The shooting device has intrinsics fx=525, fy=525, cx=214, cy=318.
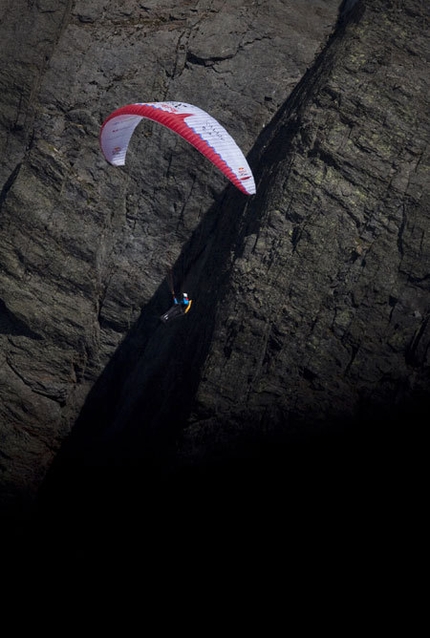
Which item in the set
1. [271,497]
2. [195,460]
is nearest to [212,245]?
[195,460]

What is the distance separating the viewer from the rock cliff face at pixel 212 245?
432 inches

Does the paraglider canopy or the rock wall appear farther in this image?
the rock wall

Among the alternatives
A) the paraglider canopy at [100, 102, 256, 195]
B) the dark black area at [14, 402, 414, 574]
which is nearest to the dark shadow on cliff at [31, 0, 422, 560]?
the dark black area at [14, 402, 414, 574]

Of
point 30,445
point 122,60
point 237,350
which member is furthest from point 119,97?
point 30,445

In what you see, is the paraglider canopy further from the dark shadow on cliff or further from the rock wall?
the rock wall

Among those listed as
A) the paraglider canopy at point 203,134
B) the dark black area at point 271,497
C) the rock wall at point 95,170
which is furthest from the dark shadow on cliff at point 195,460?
the paraglider canopy at point 203,134

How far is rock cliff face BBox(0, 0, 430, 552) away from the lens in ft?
36.0

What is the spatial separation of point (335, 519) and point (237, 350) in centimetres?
379

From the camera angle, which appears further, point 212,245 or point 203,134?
point 212,245

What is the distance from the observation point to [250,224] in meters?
11.8

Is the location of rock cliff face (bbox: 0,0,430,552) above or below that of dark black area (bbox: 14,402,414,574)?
above

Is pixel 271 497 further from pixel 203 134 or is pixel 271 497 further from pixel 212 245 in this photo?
pixel 203 134

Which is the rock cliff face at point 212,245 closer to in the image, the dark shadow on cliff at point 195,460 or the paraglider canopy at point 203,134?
the dark shadow on cliff at point 195,460

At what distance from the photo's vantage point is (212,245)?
13.4 meters
